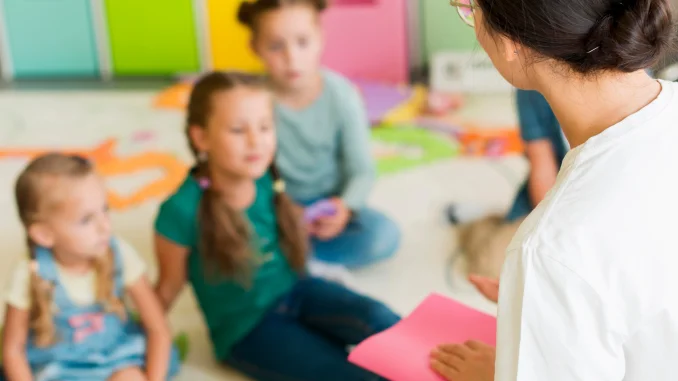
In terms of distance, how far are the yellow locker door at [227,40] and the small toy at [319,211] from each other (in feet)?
4.88

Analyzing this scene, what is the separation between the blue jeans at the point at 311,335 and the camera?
1.44m

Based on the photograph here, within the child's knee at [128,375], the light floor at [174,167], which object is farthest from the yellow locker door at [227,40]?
the child's knee at [128,375]

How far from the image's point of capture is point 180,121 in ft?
9.46

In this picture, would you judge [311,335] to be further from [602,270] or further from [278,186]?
[602,270]

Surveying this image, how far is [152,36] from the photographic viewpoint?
11.0 feet

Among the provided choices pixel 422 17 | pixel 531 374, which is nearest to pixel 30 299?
pixel 531 374

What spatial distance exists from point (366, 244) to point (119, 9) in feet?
6.23

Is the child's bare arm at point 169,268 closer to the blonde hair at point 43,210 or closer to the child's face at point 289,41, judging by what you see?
the blonde hair at point 43,210

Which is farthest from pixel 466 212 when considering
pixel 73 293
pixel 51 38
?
pixel 51 38

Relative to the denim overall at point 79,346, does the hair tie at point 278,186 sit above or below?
above

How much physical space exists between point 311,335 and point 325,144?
515 mm

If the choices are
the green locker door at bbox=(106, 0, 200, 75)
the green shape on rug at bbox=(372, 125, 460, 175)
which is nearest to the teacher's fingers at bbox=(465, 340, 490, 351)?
the green shape on rug at bbox=(372, 125, 460, 175)

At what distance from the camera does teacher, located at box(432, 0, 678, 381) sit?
781 mm

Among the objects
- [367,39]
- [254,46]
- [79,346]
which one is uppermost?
[254,46]
